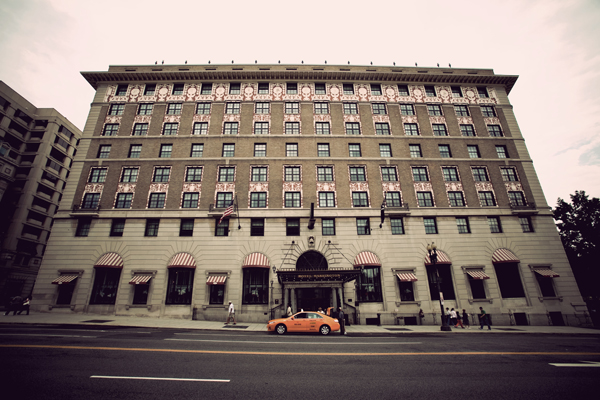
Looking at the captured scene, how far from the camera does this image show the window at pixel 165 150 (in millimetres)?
29469

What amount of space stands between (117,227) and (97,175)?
7.14m

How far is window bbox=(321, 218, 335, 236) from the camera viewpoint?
26417 mm

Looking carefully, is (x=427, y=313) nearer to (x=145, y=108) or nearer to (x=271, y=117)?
(x=271, y=117)

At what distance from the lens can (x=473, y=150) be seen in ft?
101

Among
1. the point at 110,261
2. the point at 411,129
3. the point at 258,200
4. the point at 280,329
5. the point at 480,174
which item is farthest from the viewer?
the point at 411,129

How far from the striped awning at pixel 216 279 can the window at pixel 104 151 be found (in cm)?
1978

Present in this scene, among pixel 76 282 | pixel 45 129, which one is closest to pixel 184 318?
pixel 76 282

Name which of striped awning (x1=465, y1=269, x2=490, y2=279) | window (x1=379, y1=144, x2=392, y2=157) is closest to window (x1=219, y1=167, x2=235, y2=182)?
window (x1=379, y1=144, x2=392, y2=157)

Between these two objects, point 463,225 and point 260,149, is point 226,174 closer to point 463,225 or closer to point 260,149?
point 260,149

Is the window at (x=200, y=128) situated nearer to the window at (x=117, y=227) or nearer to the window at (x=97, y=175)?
the window at (x=97, y=175)

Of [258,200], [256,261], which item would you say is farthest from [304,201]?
[256,261]

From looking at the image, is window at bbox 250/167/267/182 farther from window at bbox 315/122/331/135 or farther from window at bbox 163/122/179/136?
window at bbox 163/122/179/136

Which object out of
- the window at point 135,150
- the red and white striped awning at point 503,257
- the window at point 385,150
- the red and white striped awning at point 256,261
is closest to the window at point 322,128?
the window at point 385,150

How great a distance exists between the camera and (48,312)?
23734 millimetres
